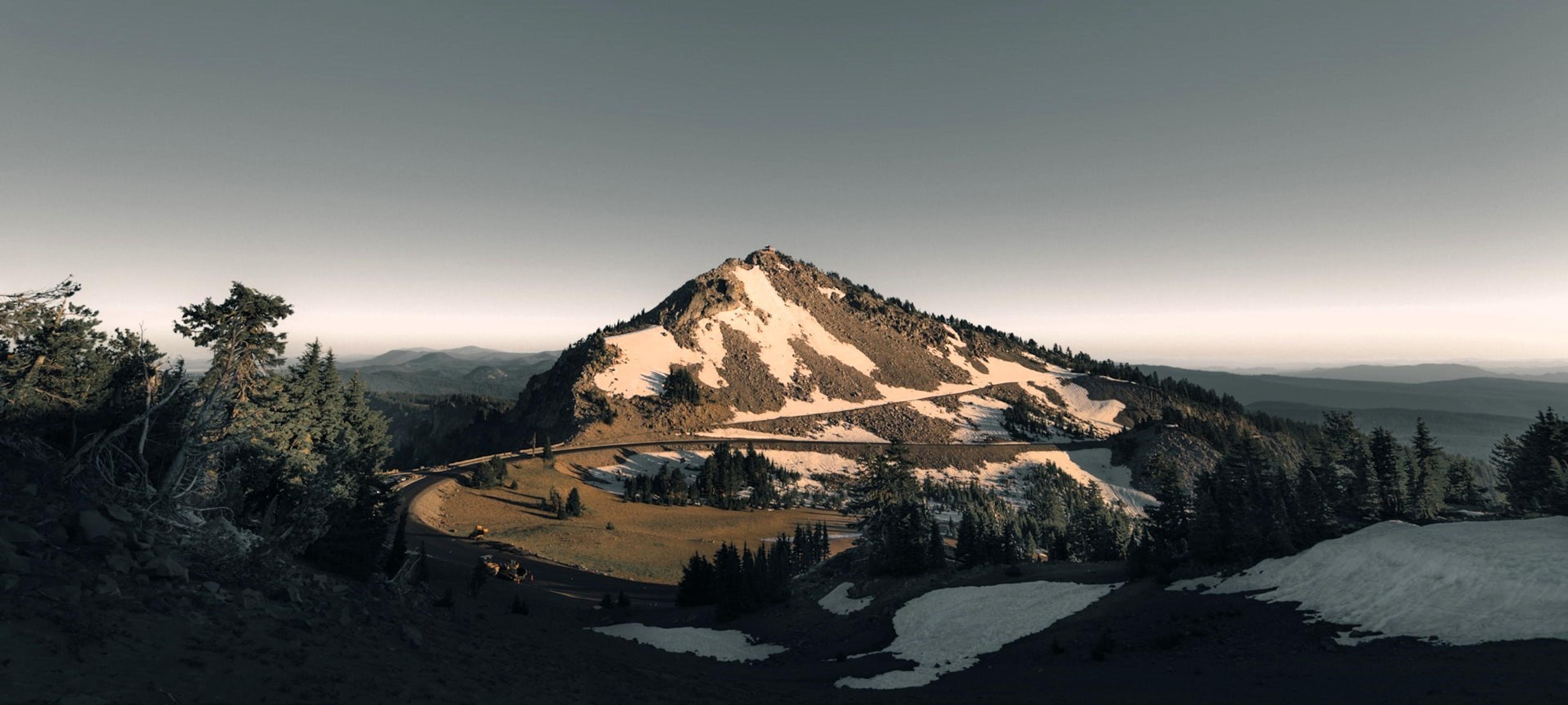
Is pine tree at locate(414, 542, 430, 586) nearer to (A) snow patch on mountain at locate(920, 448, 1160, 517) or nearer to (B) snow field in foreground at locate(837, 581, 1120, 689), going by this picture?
(B) snow field in foreground at locate(837, 581, 1120, 689)

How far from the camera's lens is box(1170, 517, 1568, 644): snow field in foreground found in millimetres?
19438

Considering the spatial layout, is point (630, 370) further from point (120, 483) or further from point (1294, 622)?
point (1294, 622)

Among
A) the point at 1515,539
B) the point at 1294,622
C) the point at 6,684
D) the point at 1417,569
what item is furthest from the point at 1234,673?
the point at 6,684

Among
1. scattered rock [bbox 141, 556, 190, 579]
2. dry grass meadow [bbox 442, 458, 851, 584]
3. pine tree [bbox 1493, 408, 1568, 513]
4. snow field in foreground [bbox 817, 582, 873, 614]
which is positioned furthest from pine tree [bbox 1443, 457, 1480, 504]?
scattered rock [bbox 141, 556, 190, 579]

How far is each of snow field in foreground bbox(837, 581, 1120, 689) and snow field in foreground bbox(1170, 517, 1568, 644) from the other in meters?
8.25

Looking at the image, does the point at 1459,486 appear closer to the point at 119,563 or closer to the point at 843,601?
the point at 843,601

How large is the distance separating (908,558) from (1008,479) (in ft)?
376

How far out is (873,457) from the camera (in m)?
60.0

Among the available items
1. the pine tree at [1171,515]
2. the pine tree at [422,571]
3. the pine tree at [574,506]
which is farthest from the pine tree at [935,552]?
the pine tree at [574,506]

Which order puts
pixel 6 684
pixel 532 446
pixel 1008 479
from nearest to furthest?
pixel 6 684 < pixel 532 446 < pixel 1008 479

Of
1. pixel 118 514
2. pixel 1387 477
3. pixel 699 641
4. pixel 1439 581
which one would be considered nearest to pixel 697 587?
pixel 699 641

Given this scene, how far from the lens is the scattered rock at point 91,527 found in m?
15.5

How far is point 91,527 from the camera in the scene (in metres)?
15.7

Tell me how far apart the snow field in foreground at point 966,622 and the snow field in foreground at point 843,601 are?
5574mm
